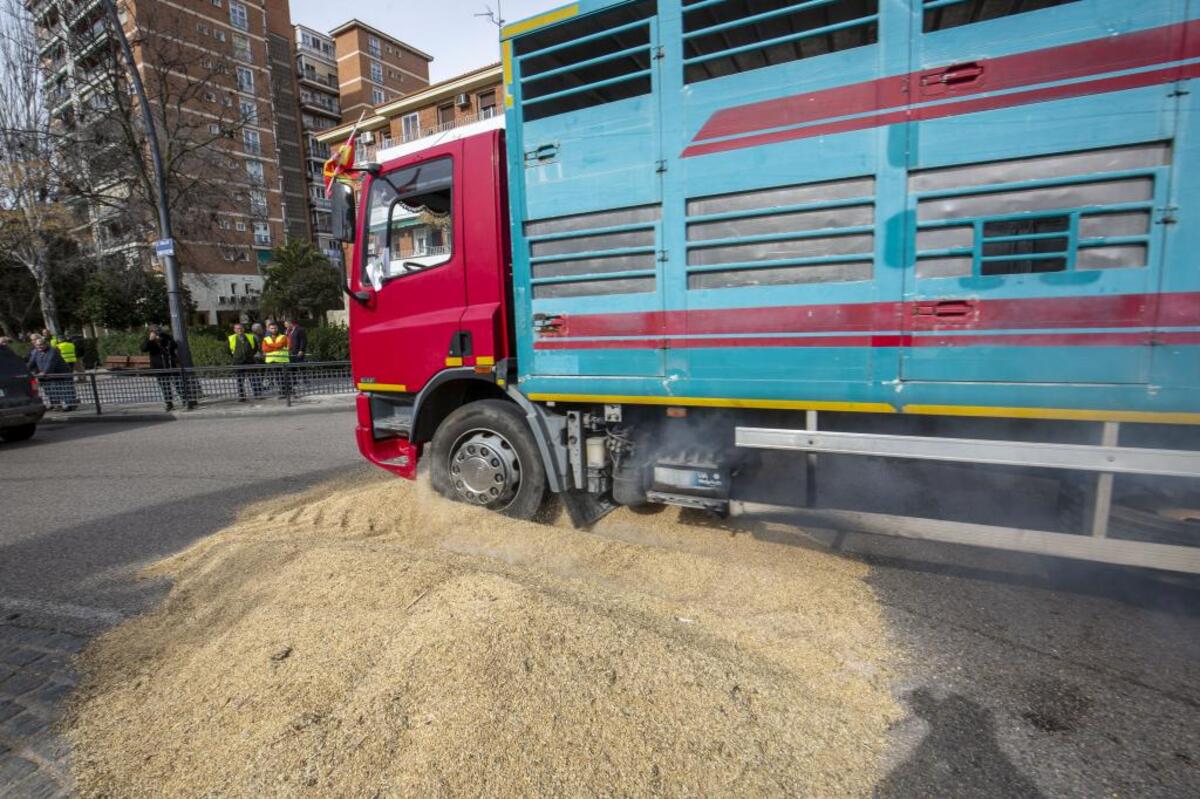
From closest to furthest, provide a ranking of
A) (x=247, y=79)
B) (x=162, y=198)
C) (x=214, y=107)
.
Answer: (x=162, y=198), (x=214, y=107), (x=247, y=79)

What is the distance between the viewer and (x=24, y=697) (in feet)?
8.41

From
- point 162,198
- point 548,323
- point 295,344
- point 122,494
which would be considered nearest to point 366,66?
point 162,198

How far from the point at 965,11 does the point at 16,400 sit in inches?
518

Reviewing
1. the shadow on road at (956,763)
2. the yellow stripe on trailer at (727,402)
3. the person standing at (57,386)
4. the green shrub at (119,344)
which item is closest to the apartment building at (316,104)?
the green shrub at (119,344)

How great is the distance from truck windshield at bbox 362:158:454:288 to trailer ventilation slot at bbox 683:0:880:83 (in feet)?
6.43

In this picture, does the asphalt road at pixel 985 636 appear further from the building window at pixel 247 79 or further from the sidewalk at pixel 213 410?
the building window at pixel 247 79

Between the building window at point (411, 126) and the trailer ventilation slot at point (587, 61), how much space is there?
39.2 metres

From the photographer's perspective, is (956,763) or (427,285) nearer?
(956,763)

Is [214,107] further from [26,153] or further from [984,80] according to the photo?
[984,80]

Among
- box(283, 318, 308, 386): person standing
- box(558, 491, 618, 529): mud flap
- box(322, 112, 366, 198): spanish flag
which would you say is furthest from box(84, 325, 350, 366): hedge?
box(558, 491, 618, 529): mud flap

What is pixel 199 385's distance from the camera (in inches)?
497

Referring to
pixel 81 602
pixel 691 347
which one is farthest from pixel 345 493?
pixel 691 347

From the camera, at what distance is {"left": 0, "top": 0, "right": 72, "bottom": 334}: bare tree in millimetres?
18344

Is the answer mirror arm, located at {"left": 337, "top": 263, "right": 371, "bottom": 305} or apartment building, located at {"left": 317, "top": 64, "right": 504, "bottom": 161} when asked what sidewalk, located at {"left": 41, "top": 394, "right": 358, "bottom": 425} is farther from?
apartment building, located at {"left": 317, "top": 64, "right": 504, "bottom": 161}
